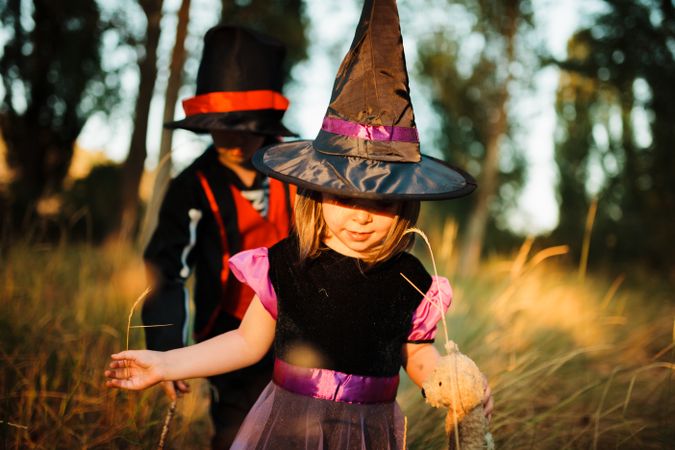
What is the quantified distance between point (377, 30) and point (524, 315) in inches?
122

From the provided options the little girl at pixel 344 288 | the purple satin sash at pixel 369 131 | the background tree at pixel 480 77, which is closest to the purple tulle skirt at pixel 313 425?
the little girl at pixel 344 288

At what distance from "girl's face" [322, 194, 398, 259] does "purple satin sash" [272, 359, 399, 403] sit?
0.36 metres

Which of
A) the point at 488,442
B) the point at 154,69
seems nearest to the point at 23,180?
the point at 154,69

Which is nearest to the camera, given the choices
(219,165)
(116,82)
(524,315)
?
(219,165)

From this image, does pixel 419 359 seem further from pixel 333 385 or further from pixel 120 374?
pixel 120 374

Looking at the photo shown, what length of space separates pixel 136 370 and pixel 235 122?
41.1 inches

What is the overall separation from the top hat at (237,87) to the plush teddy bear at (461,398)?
1213 mm

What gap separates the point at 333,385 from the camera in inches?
64.9

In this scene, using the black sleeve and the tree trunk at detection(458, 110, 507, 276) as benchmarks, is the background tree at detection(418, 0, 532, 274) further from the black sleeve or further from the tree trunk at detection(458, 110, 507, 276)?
the black sleeve

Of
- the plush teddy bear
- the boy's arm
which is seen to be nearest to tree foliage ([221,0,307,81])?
the boy's arm

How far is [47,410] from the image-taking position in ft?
7.79

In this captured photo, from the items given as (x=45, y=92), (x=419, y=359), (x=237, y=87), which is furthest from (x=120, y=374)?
(x=45, y=92)

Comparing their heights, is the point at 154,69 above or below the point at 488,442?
above

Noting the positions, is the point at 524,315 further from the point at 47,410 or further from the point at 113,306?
the point at 47,410
